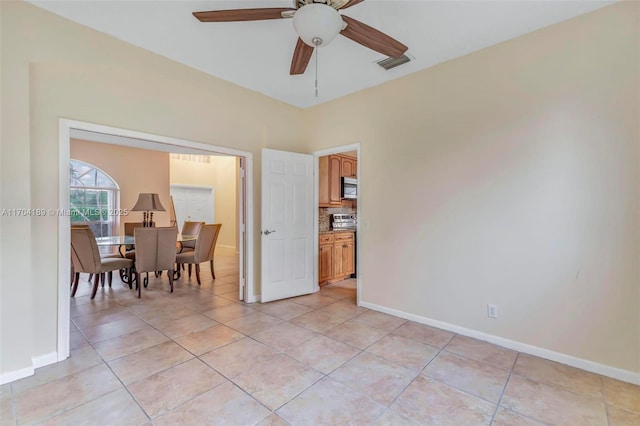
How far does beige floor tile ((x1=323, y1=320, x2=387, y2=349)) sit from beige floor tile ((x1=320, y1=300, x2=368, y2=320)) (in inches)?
9.7

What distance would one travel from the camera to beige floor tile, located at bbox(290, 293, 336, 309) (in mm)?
3755

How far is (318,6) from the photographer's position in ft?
A: 5.42

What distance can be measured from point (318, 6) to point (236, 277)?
472 cm

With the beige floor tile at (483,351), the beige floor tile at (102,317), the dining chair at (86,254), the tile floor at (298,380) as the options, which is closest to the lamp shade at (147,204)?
the dining chair at (86,254)

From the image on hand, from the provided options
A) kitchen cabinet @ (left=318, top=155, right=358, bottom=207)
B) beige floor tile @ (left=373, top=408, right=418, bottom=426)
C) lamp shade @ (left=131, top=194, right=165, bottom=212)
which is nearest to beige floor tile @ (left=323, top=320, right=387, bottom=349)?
beige floor tile @ (left=373, top=408, right=418, bottom=426)

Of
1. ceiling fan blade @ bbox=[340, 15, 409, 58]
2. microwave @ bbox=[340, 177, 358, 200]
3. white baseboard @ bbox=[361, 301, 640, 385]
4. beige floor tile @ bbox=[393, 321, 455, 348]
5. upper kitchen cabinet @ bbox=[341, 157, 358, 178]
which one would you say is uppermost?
ceiling fan blade @ bbox=[340, 15, 409, 58]

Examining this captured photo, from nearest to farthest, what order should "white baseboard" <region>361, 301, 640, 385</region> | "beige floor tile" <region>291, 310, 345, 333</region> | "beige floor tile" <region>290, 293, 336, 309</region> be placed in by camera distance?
1. "white baseboard" <region>361, 301, 640, 385</region>
2. "beige floor tile" <region>291, 310, 345, 333</region>
3. "beige floor tile" <region>290, 293, 336, 309</region>

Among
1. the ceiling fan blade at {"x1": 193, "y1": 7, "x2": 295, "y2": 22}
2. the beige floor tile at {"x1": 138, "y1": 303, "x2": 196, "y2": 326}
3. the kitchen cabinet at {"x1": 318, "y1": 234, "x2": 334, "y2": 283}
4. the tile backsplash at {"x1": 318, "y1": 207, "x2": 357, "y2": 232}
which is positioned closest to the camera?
the ceiling fan blade at {"x1": 193, "y1": 7, "x2": 295, "y2": 22}

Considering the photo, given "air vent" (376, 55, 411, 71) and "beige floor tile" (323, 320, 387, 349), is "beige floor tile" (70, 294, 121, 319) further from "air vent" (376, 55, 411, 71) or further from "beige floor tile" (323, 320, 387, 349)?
"air vent" (376, 55, 411, 71)

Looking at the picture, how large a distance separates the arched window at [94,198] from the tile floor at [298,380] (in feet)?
12.8

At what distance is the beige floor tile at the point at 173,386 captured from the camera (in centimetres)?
181

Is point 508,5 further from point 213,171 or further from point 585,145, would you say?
point 213,171

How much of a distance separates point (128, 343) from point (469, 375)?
2.95 m

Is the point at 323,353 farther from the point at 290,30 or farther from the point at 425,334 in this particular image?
the point at 290,30
